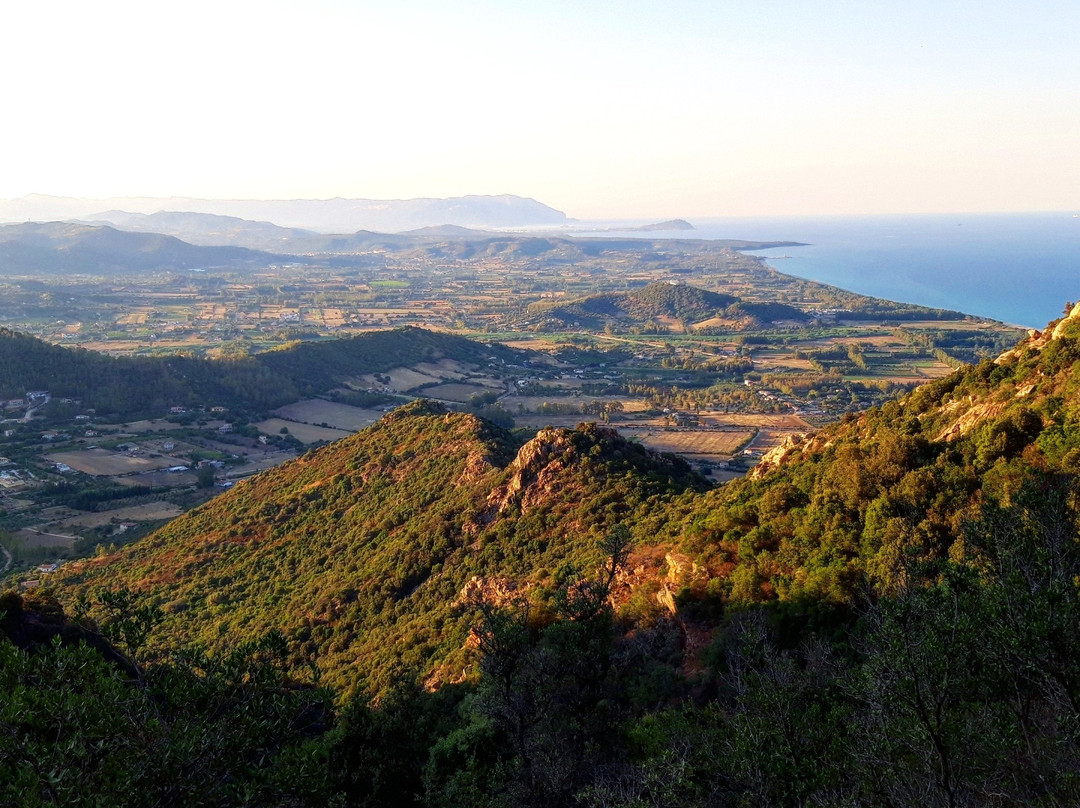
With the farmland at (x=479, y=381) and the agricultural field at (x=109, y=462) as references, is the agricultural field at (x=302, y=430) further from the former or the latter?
the agricultural field at (x=109, y=462)

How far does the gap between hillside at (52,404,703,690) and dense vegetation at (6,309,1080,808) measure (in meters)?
0.20

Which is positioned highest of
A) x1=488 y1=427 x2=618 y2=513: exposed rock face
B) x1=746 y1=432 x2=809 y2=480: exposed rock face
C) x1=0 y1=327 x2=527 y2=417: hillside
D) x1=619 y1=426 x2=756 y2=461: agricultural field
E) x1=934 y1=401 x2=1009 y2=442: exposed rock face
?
x1=934 y1=401 x2=1009 y2=442: exposed rock face

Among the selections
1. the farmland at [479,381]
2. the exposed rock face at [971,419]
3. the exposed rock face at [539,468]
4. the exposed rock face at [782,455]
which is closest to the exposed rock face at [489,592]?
the exposed rock face at [539,468]

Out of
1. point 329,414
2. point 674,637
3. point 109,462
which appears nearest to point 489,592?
point 674,637

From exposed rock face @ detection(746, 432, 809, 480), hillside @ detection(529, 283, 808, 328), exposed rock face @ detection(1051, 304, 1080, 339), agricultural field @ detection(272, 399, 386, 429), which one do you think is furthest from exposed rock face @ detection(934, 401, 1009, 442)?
hillside @ detection(529, 283, 808, 328)

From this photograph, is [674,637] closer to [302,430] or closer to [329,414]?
[302,430]

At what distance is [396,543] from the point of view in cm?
3684

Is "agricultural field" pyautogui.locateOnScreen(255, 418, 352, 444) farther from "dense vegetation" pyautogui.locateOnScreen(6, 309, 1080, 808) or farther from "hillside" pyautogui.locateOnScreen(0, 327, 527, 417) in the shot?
"dense vegetation" pyautogui.locateOnScreen(6, 309, 1080, 808)

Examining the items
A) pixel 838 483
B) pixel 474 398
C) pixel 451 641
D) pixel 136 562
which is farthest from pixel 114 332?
pixel 838 483

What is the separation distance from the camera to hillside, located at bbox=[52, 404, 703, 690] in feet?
95.6

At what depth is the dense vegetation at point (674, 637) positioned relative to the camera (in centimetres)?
963

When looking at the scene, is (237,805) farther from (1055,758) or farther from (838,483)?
(838,483)

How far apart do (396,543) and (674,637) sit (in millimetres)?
20467

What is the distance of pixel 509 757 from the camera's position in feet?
54.9
